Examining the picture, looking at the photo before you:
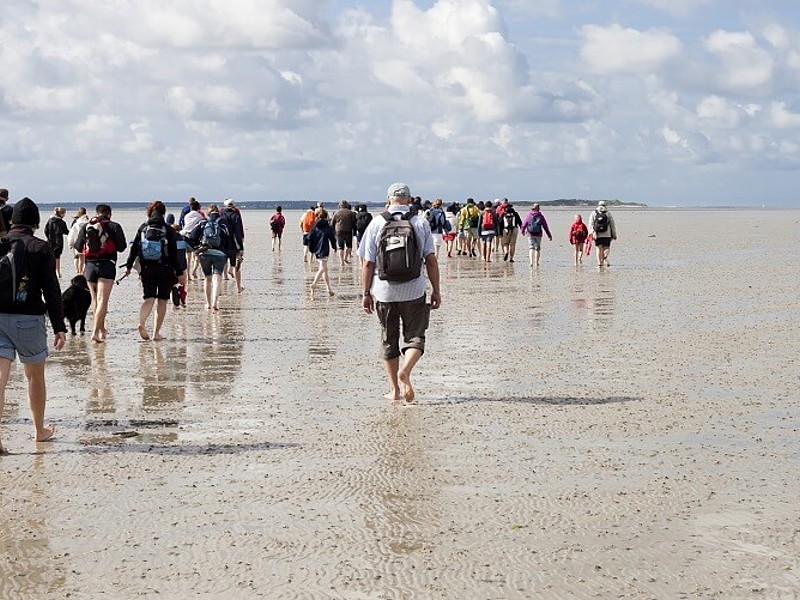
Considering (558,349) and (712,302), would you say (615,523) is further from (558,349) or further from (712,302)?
(712,302)

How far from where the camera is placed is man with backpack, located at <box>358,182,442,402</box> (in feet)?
30.5

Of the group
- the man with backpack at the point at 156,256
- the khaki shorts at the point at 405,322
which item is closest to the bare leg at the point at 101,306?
the man with backpack at the point at 156,256

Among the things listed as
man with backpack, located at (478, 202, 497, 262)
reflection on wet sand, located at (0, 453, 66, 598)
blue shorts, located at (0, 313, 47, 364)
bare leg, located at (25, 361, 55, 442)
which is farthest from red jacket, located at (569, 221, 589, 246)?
reflection on wet sand, located at (0, 453, 66, 598)

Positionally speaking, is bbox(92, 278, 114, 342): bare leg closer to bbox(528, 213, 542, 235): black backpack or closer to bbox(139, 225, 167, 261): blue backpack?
→ bbox(139, 225, 167, 261): blue backpack

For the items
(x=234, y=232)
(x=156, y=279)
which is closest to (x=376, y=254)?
(x=156, y=279)

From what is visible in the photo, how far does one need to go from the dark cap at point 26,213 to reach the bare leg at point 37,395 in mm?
970

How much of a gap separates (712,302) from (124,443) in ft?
39.9

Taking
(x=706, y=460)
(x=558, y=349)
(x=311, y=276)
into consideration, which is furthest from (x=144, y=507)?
(x=311, y=276)

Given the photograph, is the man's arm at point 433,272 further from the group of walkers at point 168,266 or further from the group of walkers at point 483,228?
the group of walkers at point 483,228

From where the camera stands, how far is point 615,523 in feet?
19.8

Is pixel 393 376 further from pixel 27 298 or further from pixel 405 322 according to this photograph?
pixel 27 298

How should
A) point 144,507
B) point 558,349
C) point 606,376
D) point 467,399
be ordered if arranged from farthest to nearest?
point 558,349 < point 606,376 < point 467,399 < point 144,507

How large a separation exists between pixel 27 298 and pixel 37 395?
27.5 inches

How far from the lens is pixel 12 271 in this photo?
773 cm
